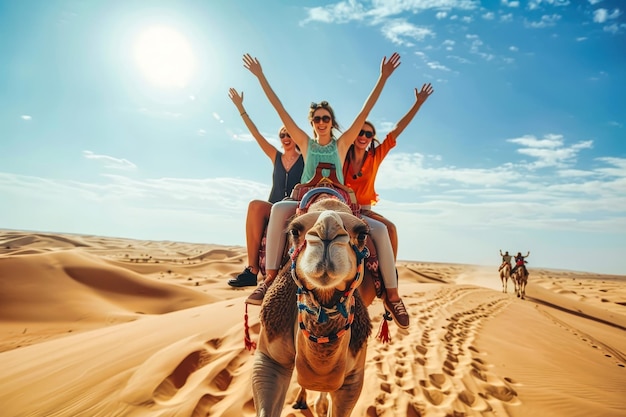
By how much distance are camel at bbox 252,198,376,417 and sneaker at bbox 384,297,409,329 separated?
234 mm

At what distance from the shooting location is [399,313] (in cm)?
269

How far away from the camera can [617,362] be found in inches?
299

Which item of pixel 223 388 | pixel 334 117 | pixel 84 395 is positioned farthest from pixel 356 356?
pixel 84 395

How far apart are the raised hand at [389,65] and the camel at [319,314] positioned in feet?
6.49

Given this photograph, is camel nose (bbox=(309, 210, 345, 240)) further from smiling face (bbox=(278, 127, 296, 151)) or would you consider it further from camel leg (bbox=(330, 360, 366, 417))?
smiling face (bbox=(278, 127, 296, 151))

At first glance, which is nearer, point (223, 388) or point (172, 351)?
point (223, 388)

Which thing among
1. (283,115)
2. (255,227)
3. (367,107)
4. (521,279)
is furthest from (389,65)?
(521,279)

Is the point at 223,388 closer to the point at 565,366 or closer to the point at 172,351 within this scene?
the point at 172,351

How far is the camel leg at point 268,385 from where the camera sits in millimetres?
2123

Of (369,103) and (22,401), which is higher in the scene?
(369,103)

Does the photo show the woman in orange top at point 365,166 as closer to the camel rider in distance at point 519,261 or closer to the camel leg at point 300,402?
the camel leg at point 300,402

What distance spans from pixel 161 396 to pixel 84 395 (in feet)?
3.48

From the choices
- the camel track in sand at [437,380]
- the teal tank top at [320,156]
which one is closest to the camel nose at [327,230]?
the teal tank top at [320,156]

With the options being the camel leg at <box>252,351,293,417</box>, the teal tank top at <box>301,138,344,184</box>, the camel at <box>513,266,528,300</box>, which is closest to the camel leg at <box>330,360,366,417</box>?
the camel leg at <box>252,351,293,417</box>
